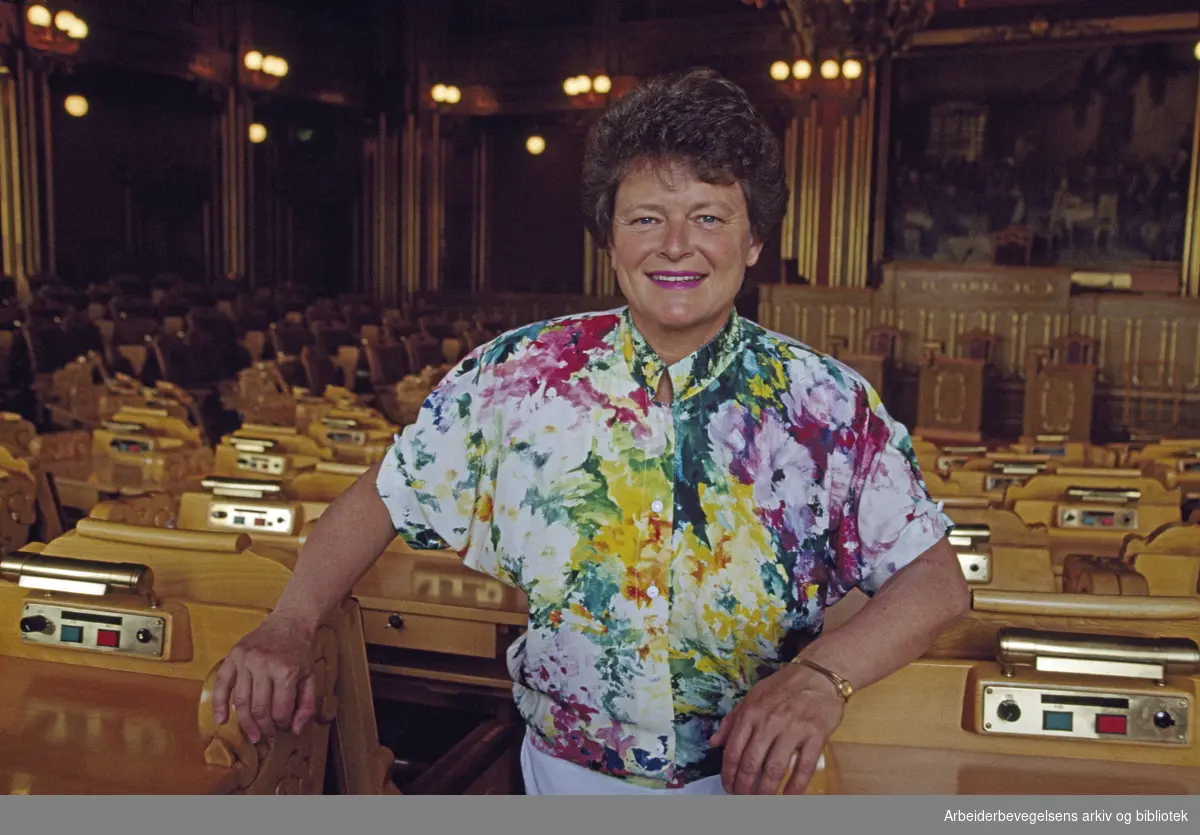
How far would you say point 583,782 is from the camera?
1392 millimetres

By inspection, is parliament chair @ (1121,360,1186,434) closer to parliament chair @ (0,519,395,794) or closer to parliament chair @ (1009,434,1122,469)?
parliament chair @ (1009,434,1122,469)

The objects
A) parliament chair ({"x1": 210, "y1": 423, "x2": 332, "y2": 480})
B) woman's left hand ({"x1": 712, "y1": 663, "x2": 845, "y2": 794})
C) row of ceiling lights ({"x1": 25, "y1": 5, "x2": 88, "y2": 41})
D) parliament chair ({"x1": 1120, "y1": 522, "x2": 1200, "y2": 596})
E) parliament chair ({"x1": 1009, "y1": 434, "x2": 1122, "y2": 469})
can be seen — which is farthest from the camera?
row of ceiling lights ({"x1": 25, "y1": 5, "x2": 88, "y2": 41})

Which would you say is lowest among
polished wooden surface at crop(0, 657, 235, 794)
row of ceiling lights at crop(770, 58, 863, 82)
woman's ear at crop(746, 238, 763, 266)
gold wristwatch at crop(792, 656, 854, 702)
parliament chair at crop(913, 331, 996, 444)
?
parliament chair at crop(913, 331, 996, 444)

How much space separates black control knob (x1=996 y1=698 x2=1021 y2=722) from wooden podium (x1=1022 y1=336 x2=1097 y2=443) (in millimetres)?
9136

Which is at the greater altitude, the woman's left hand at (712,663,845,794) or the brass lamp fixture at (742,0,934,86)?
the brass lamp fixture at (742,0,934,86)

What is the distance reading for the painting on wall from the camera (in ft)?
41.7

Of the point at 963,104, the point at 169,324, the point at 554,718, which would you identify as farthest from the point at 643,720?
the point at 963,104

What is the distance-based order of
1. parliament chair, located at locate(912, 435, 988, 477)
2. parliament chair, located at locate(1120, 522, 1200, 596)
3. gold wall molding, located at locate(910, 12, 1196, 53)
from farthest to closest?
gold wall molding, located at locate(910, 12, 1196, 53) → parliament chair, located at locate(912, 435, 988, 477) → parliament chair, located at locate(1120, 522, 1200, 596)

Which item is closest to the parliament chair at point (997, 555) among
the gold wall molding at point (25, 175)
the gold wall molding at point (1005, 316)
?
the gold wall molding at point (1005, 316)

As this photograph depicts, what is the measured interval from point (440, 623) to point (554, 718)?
121cm

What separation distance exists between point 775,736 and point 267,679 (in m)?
0.59

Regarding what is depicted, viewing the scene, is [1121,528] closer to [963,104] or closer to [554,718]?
[554,718]

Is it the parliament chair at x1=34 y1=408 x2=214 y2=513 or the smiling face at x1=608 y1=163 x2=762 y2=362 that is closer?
the smiling face at x1=608 y1=163 x2=762 y2=362

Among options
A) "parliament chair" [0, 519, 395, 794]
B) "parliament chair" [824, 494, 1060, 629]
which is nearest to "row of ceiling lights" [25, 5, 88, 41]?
"parliament chair" [0, 519, 395, 794]
